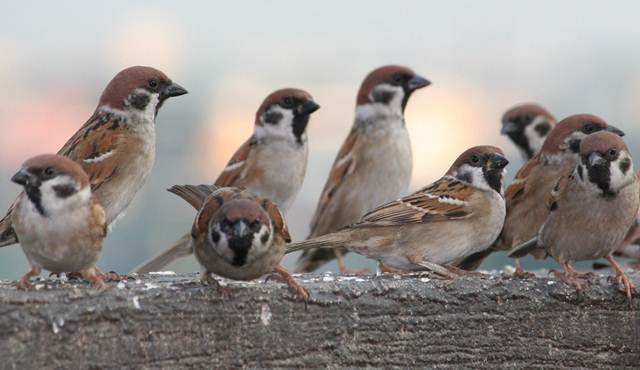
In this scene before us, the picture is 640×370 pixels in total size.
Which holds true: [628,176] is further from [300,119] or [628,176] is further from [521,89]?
[521,89]

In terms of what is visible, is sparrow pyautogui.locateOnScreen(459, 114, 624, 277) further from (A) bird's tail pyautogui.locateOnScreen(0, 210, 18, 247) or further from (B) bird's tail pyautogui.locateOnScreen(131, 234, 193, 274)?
(A) bird's tail pyautogui.locateOnScreen(0, 210, 18, 247)

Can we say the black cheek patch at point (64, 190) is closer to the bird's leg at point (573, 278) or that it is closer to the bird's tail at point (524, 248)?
the bird's leg at point (573, 278)

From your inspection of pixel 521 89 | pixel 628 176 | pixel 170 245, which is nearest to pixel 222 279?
pixel 628 176

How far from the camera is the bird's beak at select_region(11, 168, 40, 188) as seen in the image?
282cm

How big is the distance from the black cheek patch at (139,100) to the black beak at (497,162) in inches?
47.8

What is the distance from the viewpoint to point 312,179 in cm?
659

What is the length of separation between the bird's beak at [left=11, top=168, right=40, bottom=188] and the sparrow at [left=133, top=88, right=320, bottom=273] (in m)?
2.00

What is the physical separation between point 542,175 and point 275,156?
114 centimetres

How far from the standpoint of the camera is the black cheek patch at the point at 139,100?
3994 mm

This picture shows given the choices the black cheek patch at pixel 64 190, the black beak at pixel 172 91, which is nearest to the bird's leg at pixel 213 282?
the black cheek patch at pixel 64 190

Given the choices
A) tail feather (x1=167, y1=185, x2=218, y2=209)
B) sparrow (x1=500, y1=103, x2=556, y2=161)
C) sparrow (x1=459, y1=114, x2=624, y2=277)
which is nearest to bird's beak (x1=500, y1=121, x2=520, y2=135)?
sparrow (x1=500, y1=103, x2=556, y2=161)

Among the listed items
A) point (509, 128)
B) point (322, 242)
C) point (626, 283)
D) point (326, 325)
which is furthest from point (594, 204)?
point (509, 128)

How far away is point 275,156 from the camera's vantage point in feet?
16.1

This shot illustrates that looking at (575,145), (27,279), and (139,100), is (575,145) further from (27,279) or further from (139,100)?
(27,279)
